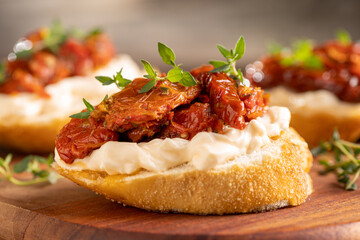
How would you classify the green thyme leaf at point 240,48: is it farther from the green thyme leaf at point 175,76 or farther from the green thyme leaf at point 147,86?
the green thyme leaf at point 147,86

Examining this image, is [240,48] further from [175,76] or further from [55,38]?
[55,38]

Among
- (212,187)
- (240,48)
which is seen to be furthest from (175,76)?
(212,187)

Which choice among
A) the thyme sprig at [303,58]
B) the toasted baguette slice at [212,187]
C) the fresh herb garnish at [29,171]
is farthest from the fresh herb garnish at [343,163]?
the fresh herb garnish at [29,171]

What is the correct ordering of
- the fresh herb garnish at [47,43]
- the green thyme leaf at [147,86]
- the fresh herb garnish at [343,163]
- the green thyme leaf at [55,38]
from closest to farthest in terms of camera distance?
the green thyme leaf at [147,86] < the fresh herb garnish at [343,163] < the fresh herb garnish at [47,43] < the green thyme leaf at [55,38]

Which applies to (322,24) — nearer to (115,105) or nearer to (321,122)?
(321,122)

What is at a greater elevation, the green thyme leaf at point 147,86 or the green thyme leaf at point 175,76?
the green thyme leaf at point 175,76

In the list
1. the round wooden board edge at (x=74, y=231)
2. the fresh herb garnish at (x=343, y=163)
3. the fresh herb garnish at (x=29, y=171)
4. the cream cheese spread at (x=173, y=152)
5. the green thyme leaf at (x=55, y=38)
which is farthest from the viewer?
the green thyme leaf at (x=55, y=38)

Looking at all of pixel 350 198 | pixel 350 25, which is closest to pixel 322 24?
pixel 350 25
